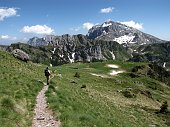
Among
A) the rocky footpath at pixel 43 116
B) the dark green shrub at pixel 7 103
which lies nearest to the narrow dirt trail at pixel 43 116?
the rocky footpath at pixel 43 116

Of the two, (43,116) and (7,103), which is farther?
(43,116)

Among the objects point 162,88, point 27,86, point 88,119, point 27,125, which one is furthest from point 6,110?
point 162,88

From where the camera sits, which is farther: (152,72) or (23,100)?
(152,72)

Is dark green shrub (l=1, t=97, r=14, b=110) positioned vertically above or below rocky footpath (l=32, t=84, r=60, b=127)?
above

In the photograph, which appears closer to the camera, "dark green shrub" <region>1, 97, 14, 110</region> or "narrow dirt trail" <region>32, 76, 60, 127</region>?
"narrow dirt trail" <region>32, 76, 60, 127</region>

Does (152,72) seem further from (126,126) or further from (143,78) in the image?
(126,126)

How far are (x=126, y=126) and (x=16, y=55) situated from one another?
48.0 metres

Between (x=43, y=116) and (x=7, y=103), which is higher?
(x=7, y=103)

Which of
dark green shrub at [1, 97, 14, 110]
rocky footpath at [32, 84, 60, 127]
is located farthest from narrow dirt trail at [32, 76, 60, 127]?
dark green shrub at [1, 97, 14, 110]

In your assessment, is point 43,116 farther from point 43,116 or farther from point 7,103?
point 7,103

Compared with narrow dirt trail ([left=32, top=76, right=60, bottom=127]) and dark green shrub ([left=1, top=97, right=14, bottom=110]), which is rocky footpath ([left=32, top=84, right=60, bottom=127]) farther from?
dark green shrub ([left=1, top=97, right=14, bottom=110])

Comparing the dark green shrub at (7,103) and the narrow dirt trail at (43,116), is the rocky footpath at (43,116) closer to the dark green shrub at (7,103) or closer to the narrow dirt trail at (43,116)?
the narrow dirt trail at (43,116)

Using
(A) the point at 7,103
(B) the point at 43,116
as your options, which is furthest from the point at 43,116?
(A) the point at 7,103

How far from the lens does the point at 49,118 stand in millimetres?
23391
